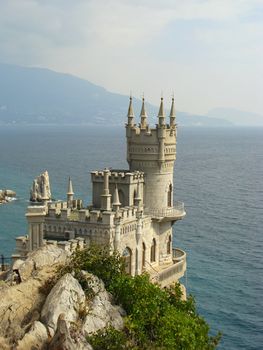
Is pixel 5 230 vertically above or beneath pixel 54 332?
beneath

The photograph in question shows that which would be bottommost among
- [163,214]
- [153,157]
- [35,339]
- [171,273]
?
[171,273]

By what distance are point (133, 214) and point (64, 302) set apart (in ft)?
57.2

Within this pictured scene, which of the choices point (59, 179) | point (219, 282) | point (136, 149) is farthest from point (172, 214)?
point (59, 179)

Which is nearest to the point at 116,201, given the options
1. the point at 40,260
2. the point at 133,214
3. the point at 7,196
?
the point at 133,214

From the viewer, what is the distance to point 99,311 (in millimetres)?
23891

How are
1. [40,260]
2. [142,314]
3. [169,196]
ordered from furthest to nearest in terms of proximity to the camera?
[169,196] < [40,260] < [142,314]

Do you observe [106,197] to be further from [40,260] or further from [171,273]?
[40,260]

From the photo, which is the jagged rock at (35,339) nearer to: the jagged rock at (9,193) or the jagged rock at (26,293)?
the jagged rock at (26,293)

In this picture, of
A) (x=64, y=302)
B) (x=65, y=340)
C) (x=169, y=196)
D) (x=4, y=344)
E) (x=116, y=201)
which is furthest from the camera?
(x=169, y=196)

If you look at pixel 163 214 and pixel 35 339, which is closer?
pixel 35 339

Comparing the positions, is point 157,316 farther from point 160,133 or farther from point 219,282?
point 219,282

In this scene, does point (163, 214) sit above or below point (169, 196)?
below

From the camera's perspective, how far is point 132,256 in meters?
40.1

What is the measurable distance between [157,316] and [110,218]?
12.8 meters
